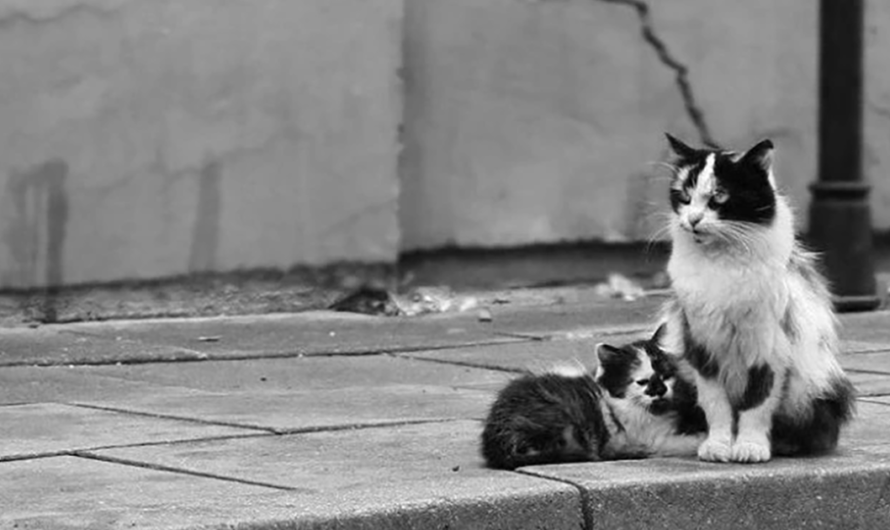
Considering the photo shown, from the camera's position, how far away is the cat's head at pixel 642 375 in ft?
18.3

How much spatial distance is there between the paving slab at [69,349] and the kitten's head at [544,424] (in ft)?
8.86

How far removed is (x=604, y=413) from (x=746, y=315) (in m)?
0.53

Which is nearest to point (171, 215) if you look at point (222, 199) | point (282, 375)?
point (222, 199)

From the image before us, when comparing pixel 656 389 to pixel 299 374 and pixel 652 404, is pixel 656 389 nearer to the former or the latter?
pixel 652 404

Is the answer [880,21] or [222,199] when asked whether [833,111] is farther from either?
[222,199]

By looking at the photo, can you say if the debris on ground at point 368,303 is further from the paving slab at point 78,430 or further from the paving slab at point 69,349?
the paving slab at point 78,430

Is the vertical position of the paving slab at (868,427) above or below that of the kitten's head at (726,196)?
below

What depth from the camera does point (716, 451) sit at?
548 cm

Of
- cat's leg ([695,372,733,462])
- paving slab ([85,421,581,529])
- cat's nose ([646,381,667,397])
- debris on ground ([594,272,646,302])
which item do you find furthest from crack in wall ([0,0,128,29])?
cat's leg ([695,372,733,462])

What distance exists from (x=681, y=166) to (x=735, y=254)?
1.11ft

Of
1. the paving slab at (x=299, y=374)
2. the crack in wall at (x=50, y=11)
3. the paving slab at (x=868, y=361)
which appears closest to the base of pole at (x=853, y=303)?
the paving slab at (x=868, y=361)

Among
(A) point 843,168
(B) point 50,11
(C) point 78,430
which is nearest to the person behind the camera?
(C) point 78,430

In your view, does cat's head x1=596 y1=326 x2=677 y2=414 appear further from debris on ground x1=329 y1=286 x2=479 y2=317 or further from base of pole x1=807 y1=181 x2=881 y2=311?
base of pole x1=807 y1=181 x2=881 y2=311

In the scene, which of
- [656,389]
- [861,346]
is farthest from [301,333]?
[656,389]
